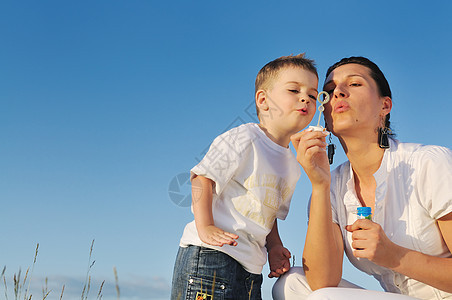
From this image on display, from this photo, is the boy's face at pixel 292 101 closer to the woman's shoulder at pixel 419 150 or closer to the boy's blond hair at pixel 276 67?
the boy's blond hair at pixel 276 67

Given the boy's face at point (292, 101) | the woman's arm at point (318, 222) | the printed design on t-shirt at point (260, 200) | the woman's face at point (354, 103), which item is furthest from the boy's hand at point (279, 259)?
the woman's face at point (354, 103)

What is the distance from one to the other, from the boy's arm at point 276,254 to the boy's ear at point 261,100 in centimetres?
99

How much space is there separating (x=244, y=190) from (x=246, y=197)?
0.07m

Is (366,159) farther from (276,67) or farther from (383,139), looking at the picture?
(276,67)

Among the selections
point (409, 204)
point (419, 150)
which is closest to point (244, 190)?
point (409, 204)

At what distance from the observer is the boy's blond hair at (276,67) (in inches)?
146

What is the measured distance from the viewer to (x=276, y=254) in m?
3.70

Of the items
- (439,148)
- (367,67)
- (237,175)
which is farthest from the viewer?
(367,67)

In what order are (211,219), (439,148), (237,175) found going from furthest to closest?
(439,148)
(237,175)
(211,219)

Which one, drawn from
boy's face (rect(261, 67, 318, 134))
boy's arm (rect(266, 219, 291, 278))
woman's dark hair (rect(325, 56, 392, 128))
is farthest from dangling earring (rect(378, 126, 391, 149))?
boy's arm (rect(266, 219, 291, 278))

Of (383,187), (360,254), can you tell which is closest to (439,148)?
(383,187)

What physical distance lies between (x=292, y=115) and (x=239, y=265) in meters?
1.24

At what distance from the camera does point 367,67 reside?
3.94 m

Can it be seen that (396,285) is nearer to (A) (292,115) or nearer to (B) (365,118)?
(B) (365,118)
